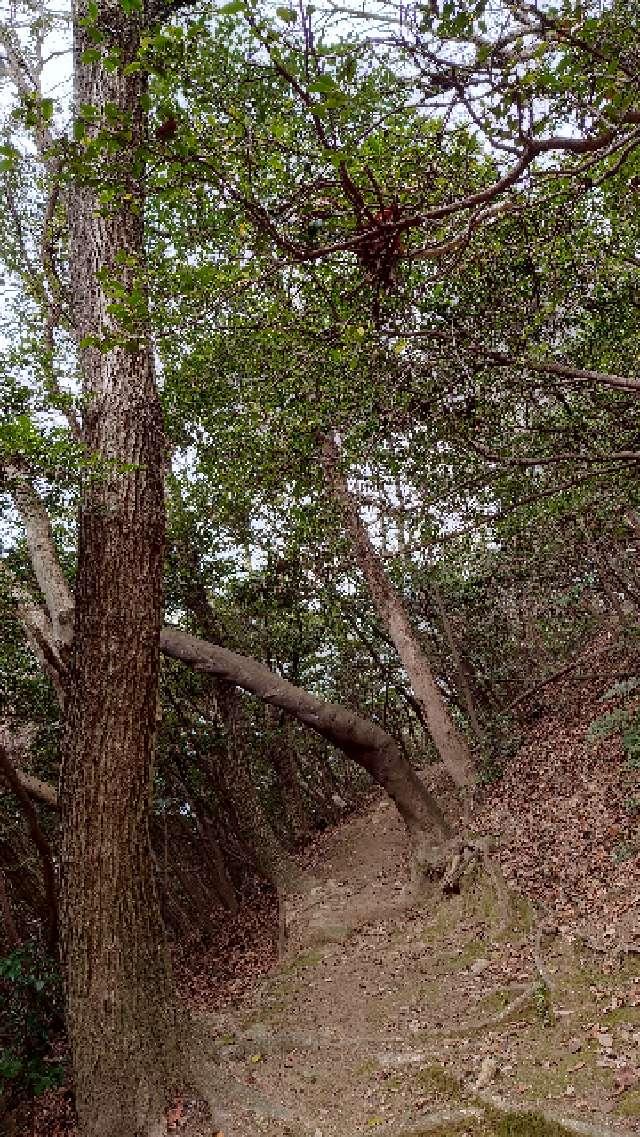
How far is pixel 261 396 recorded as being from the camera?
305 inches

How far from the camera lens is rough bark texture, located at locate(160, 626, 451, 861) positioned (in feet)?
28.5

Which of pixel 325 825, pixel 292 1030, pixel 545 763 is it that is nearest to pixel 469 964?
pixel 292 1030

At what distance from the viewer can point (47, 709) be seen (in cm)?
1305

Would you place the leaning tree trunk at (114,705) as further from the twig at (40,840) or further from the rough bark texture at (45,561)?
the twig at (40,840)

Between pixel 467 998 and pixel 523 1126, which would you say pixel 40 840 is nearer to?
pixel 467 998

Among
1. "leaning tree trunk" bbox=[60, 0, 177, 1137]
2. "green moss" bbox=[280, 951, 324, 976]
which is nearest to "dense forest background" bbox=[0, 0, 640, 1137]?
"leaning tree trunk" bbox=[60, 0, 177, 1137]

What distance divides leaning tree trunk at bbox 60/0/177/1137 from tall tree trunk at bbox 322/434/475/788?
5.82 metres

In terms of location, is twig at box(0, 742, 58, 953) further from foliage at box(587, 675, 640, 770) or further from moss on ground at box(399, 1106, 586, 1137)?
foliage at box(587, 675, 640, 770)

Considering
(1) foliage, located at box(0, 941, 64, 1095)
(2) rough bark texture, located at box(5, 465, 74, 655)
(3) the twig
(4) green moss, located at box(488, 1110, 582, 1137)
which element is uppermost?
(2) rough bark texture, located at box(5, 465, 74, 655)

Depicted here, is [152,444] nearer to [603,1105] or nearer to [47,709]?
[603,1105]

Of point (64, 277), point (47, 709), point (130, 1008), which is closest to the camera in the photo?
point (130, 1008)

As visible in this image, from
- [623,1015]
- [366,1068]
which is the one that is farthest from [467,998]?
[623,1015]

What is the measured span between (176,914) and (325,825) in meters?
5.33

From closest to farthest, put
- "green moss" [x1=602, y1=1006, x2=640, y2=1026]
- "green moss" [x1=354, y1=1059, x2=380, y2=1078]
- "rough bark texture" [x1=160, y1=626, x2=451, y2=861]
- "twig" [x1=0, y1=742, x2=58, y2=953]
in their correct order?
"green moss" [x1=602, y1=1006, x2=640, y2=1026] < "green moss" [x1=354, y1=1059, x2=380, y2=1078] < "twig" [x1=0, y1=742, x2=58, y2=953] < "rough bark texture" [x1=160, y1=626, x2=451, y2=861]
